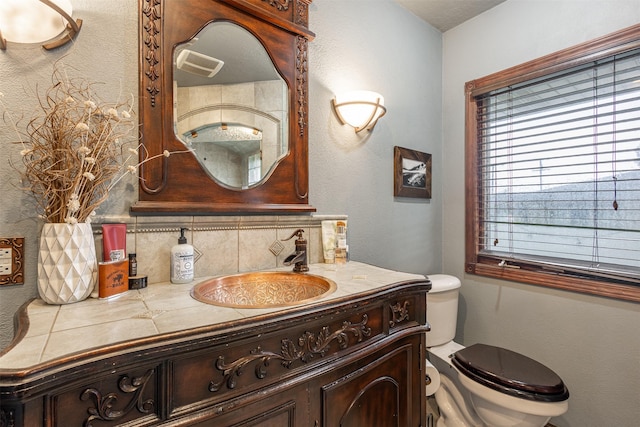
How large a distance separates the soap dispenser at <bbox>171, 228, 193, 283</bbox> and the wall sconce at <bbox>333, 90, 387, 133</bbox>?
1.02 m

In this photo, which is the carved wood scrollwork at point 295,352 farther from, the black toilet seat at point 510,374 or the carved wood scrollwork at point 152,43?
the carved wood scrollwork at point 152,43

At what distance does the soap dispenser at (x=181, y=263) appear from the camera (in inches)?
39.4

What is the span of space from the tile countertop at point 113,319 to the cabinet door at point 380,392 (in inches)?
9.8

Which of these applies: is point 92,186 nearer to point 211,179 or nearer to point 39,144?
point 39,144

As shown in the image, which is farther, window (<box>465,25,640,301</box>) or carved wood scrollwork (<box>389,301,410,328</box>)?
window (<box>465,25,640,301</box>)

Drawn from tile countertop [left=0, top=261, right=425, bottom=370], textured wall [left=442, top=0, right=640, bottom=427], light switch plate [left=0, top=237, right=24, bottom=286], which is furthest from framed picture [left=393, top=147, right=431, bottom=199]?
light switch plate [left=0, top=237, right=24, bottom=286]

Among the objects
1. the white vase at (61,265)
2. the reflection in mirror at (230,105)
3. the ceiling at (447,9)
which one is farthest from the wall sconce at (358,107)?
the white vase at (61,265)

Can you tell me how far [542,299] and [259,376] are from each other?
175 centimetres

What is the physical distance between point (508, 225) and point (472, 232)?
0.21m

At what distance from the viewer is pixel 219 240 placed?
3.84ft

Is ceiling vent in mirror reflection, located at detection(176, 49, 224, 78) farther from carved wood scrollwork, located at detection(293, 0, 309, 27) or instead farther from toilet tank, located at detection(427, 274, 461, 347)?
toilet tank, located at detection(427, 274, 461, 347)

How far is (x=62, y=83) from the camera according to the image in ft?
2.92

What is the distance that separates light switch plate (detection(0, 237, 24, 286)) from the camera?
0.81m

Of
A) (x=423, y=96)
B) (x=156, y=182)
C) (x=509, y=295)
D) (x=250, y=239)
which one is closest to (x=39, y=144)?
(x=156, y=182)
